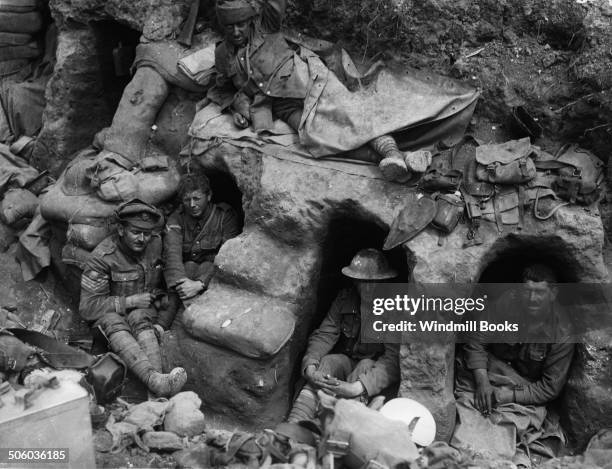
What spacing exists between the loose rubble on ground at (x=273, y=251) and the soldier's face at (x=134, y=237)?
0.03 meters

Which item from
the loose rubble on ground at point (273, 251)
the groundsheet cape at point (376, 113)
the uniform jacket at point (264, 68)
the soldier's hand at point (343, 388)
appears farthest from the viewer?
the uniform jacket at point (264, 68)

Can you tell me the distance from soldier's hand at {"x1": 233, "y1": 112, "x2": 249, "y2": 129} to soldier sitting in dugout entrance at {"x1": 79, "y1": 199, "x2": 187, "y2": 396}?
1201 millimetres

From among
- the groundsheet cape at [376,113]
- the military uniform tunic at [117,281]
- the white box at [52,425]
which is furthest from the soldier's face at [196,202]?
the white box at [52,425]

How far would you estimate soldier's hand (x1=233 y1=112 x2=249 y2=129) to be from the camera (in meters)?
10.5

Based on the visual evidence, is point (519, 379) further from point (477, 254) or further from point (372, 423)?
point (372, 423)

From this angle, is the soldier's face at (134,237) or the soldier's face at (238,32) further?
the soldier's face at (134,237)

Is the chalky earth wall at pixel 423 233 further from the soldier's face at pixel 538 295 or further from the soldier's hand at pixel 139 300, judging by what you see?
the soldier's hand at pixel 139 300

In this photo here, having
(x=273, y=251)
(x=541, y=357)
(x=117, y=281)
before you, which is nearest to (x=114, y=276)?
(x=117, y=281)

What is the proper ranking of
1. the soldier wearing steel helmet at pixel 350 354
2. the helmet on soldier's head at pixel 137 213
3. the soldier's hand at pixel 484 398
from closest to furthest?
the soldier wearing steel helmet at pixel 350 354
the soldier's hand at pixel 484 398
the helmet on soldier's head at pixel 137 213

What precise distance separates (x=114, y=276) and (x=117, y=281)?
60 millimetres

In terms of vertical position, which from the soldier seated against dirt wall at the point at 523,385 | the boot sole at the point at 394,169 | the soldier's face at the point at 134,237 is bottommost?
the soldier seated against dirt wall at the point at 523,385

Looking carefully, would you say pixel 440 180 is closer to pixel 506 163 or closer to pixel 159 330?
pixel 506 163

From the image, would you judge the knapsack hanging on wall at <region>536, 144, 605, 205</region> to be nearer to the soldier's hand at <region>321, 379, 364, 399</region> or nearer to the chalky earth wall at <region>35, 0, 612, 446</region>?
the chalky earth wall at <region>35, 0, 612, 446</region>

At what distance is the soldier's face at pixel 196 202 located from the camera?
35.1ft
